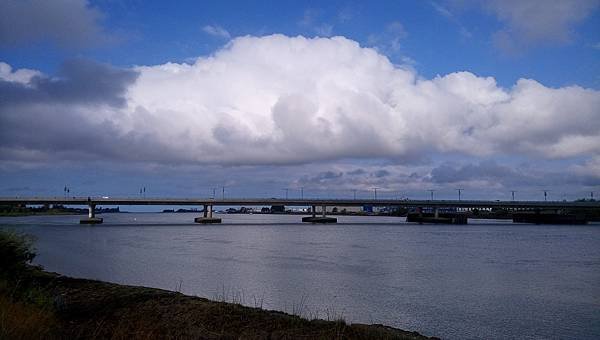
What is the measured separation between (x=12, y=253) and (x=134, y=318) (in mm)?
9734

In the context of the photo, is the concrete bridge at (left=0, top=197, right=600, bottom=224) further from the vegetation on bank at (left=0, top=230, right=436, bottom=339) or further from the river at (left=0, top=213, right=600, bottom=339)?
the vegetation on bank at (left=0, top=230, right=436, bottom=339)

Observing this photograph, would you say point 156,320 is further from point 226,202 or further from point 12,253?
point 226,202

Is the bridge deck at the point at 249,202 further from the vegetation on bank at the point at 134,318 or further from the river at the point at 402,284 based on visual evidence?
the vegetation on bank at the point at 134,318

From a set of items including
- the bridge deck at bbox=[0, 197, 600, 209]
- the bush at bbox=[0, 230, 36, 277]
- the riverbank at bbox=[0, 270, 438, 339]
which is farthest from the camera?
the bridge deck at bbox=[0, 197, 600, 209]

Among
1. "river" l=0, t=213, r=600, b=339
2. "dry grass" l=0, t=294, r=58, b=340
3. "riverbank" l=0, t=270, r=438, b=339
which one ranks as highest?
"dry grass" l=0, t=294, r=58, b=340

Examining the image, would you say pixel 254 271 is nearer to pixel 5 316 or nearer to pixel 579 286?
pixel 579 286

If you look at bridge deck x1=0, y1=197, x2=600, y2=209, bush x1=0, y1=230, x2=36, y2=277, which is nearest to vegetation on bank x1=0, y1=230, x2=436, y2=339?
bush x1=0, y1=230, x2=36, y2=277

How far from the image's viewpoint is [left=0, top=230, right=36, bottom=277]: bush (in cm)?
2411

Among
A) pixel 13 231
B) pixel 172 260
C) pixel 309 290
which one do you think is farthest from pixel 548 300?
pixel 172 260

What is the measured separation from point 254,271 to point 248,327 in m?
25.6

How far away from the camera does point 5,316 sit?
12.7 metres

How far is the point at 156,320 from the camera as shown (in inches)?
740

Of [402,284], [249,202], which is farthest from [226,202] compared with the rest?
[402,284]

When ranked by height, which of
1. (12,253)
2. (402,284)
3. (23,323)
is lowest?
(402,284)
